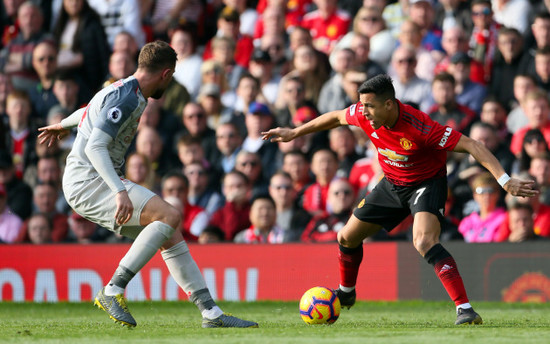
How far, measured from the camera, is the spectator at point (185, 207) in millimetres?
12094

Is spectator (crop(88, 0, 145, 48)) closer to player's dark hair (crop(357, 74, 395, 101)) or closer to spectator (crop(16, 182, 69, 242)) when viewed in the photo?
spectator (crop(16, 182, 69, 242))

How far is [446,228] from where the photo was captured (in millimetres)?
11062

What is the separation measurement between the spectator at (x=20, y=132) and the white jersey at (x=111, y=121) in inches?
251

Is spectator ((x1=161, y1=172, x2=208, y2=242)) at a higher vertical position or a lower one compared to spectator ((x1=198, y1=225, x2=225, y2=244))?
higher

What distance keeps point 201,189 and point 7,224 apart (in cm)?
250

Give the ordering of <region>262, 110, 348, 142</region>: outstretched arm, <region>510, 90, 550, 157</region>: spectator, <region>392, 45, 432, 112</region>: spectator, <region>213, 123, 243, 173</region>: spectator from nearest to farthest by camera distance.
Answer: <region>262, 110, 348, 142</region>: outstretched arm < <region>510, 90, 550, 157</region>: spectator < <region>392, 45, 432, 112</region>: spectator < <region>213, 123, 243, 173</region>: spectator

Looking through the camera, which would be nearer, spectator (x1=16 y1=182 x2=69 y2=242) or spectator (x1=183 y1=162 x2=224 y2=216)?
spectator (x1=16 y1=182 x2=69 y2=242)

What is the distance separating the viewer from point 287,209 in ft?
39.2

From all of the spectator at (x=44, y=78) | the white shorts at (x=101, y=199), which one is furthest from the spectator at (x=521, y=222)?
the spectator at (x=44, y=78)

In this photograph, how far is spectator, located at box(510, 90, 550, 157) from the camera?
463 inches

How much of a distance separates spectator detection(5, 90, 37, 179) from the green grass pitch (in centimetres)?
301

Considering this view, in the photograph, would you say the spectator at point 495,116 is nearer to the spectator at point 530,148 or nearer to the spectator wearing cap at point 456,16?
the spectator at point 530,148

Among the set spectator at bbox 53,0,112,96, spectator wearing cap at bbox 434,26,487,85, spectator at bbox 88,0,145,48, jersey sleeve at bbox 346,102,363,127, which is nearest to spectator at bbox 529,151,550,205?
spectator wearing cap at bbox 434,26,487,85

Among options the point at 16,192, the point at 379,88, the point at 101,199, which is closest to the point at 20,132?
the point at 16,192
